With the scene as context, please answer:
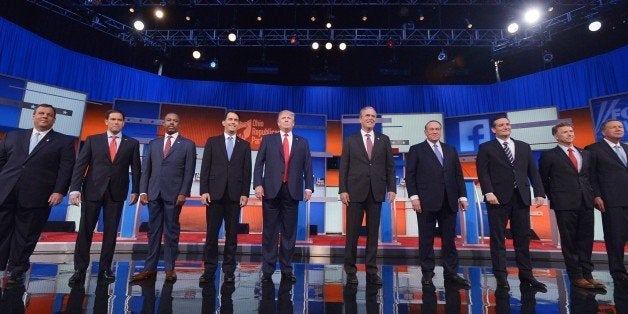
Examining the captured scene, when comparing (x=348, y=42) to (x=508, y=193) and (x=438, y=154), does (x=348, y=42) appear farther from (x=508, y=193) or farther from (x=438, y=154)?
(x=508, y=193)

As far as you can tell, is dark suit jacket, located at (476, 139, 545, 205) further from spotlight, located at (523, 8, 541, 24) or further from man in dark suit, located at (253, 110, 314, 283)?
spotlight, located at (523, 8, 541, 24)

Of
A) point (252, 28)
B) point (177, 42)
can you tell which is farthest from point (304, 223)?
point (177, 42)

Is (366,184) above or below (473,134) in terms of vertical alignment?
below

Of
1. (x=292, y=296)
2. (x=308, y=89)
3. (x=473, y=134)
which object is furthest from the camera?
(x=308, y=89)

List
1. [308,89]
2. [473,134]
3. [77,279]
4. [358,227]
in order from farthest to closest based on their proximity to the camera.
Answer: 1. [308,89]
2. [473,134]
3. [358,227]
4. [77,279]

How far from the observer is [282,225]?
11.0ft

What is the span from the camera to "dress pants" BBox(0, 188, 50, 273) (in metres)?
3.05

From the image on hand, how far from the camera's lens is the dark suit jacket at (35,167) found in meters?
3.10

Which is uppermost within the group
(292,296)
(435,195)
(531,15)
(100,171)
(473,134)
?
(531,15)

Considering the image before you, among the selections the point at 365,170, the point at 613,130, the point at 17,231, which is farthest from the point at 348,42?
the point at 17,231

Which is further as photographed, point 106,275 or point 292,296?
point 106,275

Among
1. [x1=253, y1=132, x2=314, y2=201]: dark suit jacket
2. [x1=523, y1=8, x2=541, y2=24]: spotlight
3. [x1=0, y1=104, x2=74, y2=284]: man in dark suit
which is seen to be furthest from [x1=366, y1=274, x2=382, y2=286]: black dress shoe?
[x1=523, y1=8, x2=541, y2=24]: spotlight

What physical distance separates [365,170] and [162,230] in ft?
7.03

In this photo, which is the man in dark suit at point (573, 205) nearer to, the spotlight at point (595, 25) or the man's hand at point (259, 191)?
the man's hand at point (259, 191)
